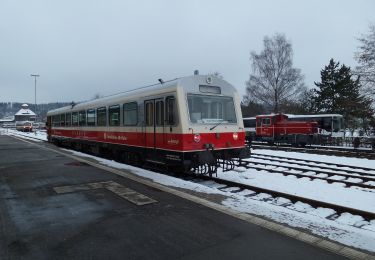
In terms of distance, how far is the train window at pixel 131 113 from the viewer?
12758mm

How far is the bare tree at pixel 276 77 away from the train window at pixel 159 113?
37001 millimetres

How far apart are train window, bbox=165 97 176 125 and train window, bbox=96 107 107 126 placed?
18.9ft

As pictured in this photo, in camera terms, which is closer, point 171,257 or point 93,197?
point 171,257

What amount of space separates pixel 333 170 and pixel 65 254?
11.3m

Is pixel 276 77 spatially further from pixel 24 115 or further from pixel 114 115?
pixel 24 115

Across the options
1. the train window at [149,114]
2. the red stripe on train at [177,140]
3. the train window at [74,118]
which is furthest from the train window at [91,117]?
the train window at [149,114]

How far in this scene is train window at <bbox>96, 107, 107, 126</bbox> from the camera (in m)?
15.9

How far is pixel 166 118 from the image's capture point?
35.7ft

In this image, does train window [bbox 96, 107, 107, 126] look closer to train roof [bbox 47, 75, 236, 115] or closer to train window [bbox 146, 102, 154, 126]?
train roof [bbox 47, 75, 236, 115]

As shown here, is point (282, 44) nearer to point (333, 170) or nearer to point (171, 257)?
point (333, 170)

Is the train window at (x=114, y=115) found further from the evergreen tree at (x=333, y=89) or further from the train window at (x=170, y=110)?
the evergreen tree at (x=333, y=89)

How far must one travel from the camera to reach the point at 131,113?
13.1 m

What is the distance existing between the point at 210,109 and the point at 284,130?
21557 mm

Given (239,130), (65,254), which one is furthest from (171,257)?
(239,130)
